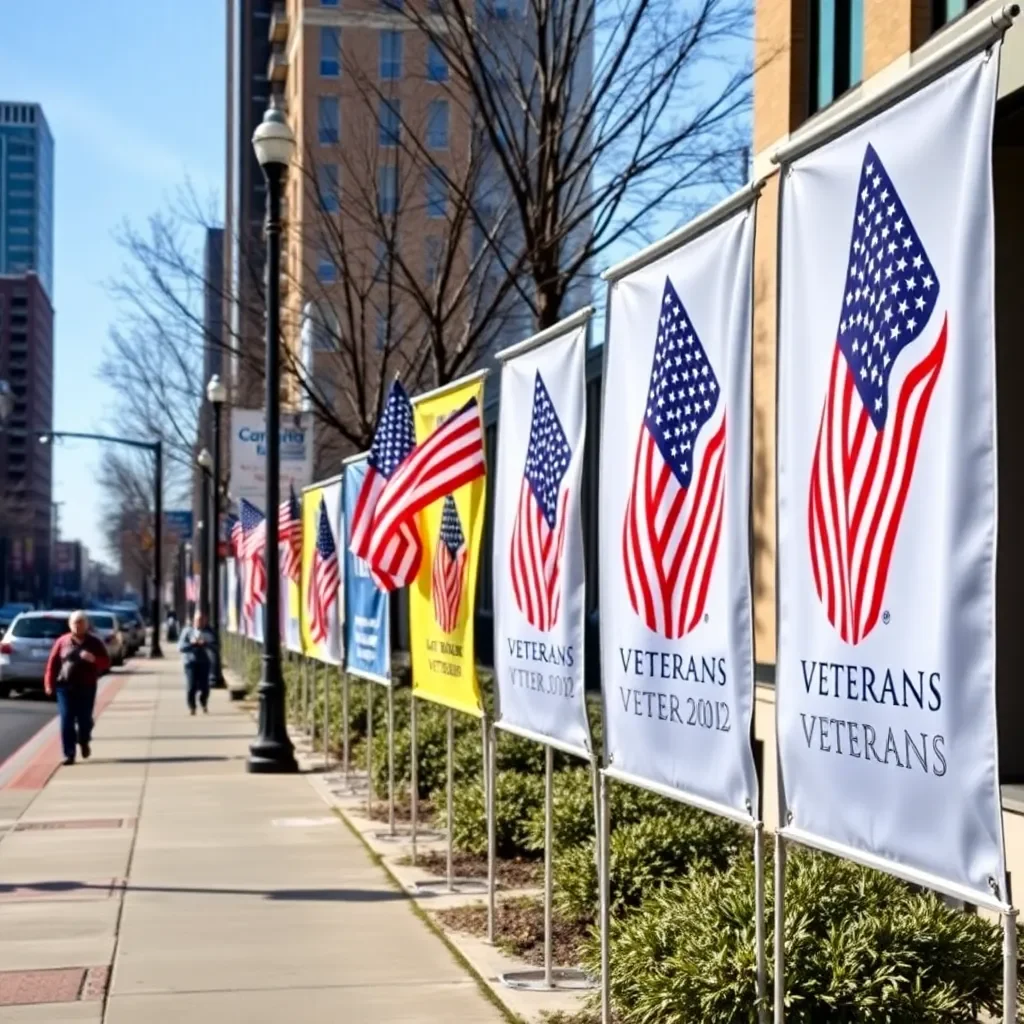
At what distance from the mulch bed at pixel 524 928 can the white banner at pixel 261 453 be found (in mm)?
15000

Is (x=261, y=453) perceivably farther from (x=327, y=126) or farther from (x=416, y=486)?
(x=416, y=486)

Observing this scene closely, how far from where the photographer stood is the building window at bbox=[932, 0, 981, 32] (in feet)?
37.6

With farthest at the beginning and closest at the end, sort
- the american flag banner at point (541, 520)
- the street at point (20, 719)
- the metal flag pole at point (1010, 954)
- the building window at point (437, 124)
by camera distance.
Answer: the street at point (20, 719), the building window at point (437, 124), the american flag banner at point (541, 520), the metal flag pole at point (1010, 954)

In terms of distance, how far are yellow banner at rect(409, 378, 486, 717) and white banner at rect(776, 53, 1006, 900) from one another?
4.39 meters

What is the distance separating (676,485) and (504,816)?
586 centimetres

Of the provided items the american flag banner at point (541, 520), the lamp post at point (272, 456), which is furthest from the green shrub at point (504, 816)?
the lamp post at point (272, 456)

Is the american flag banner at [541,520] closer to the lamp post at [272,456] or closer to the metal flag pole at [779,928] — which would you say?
the metal flag pole at [779,928]

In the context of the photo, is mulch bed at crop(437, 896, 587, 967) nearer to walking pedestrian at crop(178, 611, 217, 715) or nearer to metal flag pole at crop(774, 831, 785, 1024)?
metal flag pole at crop(774, 831, 785, 1024)

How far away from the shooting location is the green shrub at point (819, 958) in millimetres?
5980

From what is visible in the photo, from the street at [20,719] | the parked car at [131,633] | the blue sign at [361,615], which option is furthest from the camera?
the parked car at [131,633]

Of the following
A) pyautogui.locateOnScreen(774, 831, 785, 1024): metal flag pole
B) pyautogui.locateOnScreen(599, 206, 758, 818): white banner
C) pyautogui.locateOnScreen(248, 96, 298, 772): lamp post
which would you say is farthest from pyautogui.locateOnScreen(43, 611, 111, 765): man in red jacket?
pyautogui.locateOnScreen(774, 831, 785, 1024): metal flag pole

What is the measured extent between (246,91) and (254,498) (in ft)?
281

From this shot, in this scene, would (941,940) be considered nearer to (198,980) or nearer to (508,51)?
(198,980)

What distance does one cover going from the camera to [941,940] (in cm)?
641
